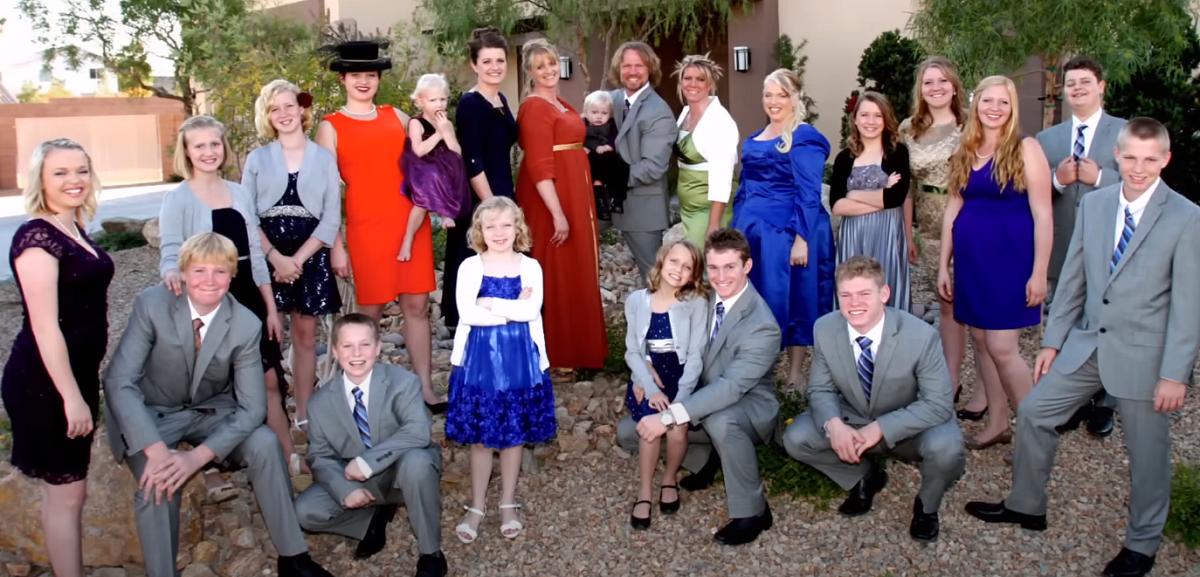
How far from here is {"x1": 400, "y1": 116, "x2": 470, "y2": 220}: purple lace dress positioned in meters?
4.99

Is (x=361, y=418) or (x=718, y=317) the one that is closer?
(x=361, y=418)

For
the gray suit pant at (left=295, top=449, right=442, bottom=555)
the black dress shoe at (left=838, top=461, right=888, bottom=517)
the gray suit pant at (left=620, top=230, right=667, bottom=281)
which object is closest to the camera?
the gray suit pant at (left=295, top=449, right=442, bottom=555)

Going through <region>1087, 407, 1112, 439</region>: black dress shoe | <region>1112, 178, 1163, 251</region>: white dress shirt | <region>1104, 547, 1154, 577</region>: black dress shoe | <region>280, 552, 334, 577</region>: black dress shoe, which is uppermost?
<region>1112, 178, 1163, 251</region>: white dress shirt

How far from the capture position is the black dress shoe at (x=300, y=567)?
4168 millimetres

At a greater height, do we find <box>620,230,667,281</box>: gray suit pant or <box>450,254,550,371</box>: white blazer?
<box>620,230,667,281</box>: gray suit pant

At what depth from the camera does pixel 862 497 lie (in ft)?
15.1

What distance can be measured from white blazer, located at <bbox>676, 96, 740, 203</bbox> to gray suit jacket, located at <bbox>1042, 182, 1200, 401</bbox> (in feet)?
5.91

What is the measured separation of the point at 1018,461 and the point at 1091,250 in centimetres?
89

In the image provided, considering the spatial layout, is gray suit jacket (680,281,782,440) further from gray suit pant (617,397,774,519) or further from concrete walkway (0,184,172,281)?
concrete walkway (0,184,172,281)


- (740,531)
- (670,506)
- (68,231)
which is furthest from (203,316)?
(740,531)

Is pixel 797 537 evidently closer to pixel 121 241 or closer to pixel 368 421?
pixel 368 421

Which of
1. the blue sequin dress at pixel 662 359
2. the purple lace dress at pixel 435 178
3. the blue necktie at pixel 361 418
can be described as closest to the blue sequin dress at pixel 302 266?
the purple lace dress at pixel 435 178

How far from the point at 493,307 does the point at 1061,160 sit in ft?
9.63

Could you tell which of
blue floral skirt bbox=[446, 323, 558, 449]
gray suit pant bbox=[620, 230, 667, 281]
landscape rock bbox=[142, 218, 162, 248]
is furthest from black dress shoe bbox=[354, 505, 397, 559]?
landscape rock bbox=[142, 218, 162, 248]
